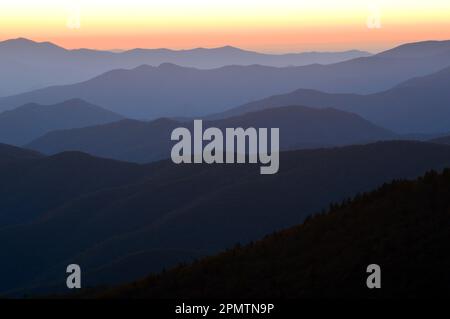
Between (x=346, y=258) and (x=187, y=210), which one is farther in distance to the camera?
(x=187, y=210)

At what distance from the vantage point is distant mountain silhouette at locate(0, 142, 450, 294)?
359 ft

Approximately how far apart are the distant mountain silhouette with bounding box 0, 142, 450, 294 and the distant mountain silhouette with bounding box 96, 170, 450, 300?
5871cm

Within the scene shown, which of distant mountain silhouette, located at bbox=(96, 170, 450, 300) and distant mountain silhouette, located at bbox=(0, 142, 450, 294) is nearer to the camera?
distant mountain silhouette, located at bbox=(96, 170, 450, 300)

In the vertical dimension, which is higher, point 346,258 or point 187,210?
point 187,210

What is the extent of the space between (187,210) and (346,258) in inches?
3871

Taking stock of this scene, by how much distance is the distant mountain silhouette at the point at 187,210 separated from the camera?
359ft

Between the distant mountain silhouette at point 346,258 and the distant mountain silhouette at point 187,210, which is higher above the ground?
the distant mountain silhouette at point 187,210

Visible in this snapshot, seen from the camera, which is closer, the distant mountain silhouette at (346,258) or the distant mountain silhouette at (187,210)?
the distant mountain silhouette at (346,258)

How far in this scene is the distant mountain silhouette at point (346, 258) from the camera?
22281 mm

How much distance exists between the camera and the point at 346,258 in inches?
969

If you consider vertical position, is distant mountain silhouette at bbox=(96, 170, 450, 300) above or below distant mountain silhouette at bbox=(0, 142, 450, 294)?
below

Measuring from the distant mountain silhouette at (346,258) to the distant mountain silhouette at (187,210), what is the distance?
193 feet

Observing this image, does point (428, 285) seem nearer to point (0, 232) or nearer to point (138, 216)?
point (138, 216)

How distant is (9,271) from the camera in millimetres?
118812
